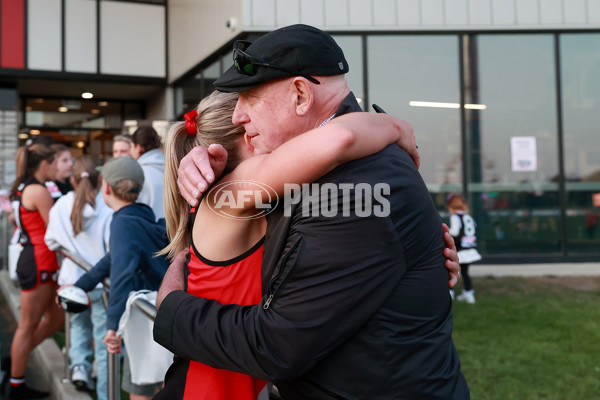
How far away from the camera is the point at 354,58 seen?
9.70m

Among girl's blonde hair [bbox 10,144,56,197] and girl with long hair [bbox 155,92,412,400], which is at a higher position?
girl's blonde hair [bbox 10,144,56,197]

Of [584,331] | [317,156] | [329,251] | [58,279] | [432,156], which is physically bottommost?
[584,331]

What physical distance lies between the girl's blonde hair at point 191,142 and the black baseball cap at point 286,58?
0.93 ft

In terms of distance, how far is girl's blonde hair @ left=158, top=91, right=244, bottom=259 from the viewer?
1.56m

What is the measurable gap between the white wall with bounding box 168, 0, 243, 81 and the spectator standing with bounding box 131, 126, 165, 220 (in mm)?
5280

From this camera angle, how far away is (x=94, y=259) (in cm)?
434

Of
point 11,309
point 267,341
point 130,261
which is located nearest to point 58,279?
point 130,261

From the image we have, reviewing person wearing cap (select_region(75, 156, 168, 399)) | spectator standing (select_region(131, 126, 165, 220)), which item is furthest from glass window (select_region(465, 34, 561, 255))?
person wearing cap (select_region(75, 156, 168, 399))

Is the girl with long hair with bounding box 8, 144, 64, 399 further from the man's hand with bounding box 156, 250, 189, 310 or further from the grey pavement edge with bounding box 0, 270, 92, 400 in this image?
the man's hand with bounding box 156, 250, 189, 310

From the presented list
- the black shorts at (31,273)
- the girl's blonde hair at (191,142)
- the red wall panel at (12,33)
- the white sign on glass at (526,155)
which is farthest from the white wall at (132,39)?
the girl's blonde hair at (191,142)

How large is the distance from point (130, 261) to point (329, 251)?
6.92 feet

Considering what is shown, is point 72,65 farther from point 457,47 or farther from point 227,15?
point 457,47

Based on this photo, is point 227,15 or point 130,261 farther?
point 227,15

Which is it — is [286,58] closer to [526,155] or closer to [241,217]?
[241,217]
